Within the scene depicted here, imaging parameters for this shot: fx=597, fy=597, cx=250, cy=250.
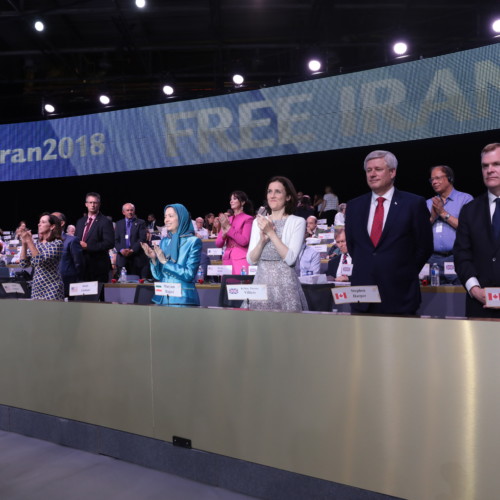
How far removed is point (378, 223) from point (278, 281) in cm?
49

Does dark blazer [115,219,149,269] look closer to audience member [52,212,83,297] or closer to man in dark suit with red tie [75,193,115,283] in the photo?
man in dark suit with red tie [75,193,115,283]

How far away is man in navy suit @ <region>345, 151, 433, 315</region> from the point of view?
2410 mm

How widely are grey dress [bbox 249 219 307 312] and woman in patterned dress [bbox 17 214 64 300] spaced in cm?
144

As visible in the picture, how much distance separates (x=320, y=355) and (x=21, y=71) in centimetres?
1294

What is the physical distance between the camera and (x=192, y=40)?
11.3 metres

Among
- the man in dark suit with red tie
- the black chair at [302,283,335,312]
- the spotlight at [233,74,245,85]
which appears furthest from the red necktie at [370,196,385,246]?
the spotlight at [233,74,245,85]

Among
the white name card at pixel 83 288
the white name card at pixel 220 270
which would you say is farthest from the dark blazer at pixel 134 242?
the white name card at pixel 83 288

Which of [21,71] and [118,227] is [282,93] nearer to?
[118,227]

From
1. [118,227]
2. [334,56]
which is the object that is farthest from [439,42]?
[118,227]

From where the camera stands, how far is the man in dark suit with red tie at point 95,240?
16.3ft

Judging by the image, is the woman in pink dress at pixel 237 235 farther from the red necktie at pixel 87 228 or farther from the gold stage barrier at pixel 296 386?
the gold stage barrier at pixel 296 386

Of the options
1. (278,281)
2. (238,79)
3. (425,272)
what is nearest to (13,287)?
(278,281)

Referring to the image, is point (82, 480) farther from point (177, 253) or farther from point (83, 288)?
point (177, 253)

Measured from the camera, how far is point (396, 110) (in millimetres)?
7637
